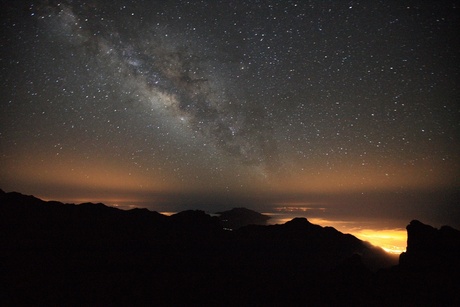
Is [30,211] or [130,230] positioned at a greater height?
[30,211]

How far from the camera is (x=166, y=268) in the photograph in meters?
40.7

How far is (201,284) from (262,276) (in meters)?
13.8

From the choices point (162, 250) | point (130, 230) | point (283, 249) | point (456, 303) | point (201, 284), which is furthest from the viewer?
point (283, 249)

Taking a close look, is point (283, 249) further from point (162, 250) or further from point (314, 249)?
point (162, 250)

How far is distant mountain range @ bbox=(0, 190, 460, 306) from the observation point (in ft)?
95.2

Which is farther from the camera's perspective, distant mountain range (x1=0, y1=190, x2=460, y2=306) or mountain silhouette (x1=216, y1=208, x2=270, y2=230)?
mountain silhouette (x1=216, y1=208, x2=270, y2=230)

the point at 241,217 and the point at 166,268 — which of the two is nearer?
the point at 166,268

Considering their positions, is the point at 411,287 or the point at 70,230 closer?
the point at 411,287

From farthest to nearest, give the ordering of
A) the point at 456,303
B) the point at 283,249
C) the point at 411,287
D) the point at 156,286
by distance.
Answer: the point at 283,249, the point at 156,286, the point at 411,287, the point at 456,303

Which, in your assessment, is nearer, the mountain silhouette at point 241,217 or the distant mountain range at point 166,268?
the distant mountain range at point 166,268

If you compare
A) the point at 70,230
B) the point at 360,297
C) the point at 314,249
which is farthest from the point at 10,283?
the point at 314,249

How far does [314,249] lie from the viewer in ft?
230

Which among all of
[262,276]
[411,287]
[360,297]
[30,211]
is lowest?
[262,276]

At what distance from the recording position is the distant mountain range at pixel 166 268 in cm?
2903
